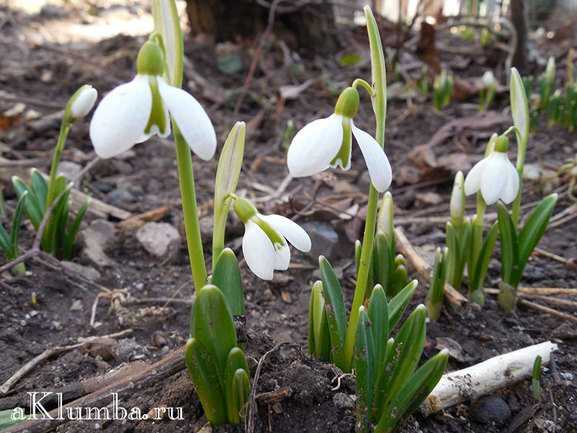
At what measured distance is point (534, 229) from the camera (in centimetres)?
184

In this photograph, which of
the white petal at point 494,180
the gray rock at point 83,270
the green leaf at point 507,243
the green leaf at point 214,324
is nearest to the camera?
the green leaf at point 214,324

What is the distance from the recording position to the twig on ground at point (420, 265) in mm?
1853

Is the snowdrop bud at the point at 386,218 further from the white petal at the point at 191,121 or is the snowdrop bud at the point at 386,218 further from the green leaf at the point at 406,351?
the white petal at the point at 191,121

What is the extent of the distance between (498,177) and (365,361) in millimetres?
737

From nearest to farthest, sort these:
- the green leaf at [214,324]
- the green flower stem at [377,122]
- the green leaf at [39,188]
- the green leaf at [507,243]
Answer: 1. the green leaf at [214,324]
2. the green flower stem at [377,122]
3. the green leaf at [507,243]
4. the green leaf at [39,188]

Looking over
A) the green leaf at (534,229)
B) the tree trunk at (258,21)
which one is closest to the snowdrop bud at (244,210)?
the green leaf at (534,229)

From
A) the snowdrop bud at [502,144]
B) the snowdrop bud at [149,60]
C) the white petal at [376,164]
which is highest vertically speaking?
the snowdrop bud at [149,60]

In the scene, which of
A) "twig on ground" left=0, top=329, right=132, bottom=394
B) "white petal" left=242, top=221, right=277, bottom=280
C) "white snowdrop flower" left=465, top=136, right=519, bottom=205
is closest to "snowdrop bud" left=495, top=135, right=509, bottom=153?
"white snowdrop flower" left=465, top=136, right=519, bottom=205

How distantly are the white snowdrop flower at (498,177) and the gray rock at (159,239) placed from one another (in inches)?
47.3

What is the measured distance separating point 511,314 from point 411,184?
1207 millimetres

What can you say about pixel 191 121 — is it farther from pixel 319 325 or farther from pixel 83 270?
pixel 83 270

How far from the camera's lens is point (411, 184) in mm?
3027

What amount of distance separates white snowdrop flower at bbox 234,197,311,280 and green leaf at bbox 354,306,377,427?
0.19 m

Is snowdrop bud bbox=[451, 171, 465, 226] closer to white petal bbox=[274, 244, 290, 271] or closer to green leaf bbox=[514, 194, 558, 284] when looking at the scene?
green leaf bbox=[514, 194, 558, 284]
